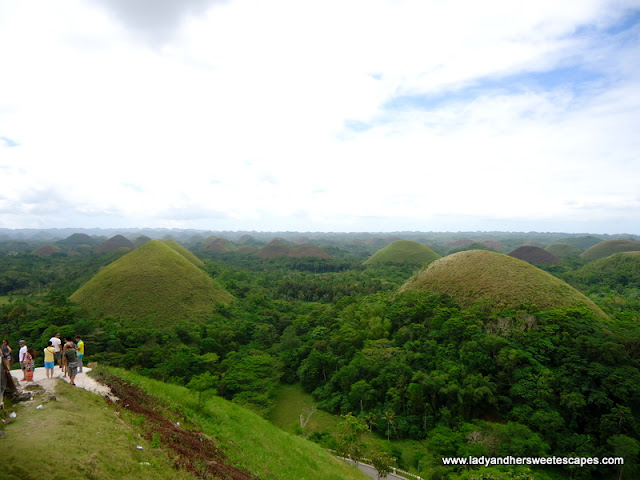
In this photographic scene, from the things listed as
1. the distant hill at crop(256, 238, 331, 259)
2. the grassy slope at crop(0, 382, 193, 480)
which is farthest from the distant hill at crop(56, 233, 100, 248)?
the grassy slope at crop(0, 382, 193, 480)

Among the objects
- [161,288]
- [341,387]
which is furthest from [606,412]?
[161,288]

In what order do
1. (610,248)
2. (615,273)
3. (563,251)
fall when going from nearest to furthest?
(615,273) → (610,248) → (563,251)

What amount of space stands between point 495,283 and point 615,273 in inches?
1691

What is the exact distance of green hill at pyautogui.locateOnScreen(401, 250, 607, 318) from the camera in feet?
73.6

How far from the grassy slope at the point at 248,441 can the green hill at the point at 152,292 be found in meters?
20.3

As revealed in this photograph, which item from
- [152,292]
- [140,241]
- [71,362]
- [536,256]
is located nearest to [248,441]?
[71,362]

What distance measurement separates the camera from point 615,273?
166ft

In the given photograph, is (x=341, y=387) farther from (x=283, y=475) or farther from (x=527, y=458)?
(x=283, y=475)

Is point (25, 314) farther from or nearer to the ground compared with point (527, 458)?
farther from the ground

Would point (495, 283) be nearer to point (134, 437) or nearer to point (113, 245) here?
point (134, 437)

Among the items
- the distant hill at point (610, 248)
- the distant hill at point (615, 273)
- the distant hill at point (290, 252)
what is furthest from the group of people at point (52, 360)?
the distant hill at point (610, 248)

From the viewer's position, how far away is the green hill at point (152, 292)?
1117 inches

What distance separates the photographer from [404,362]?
18547 millimetres

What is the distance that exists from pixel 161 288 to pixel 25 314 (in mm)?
10486
